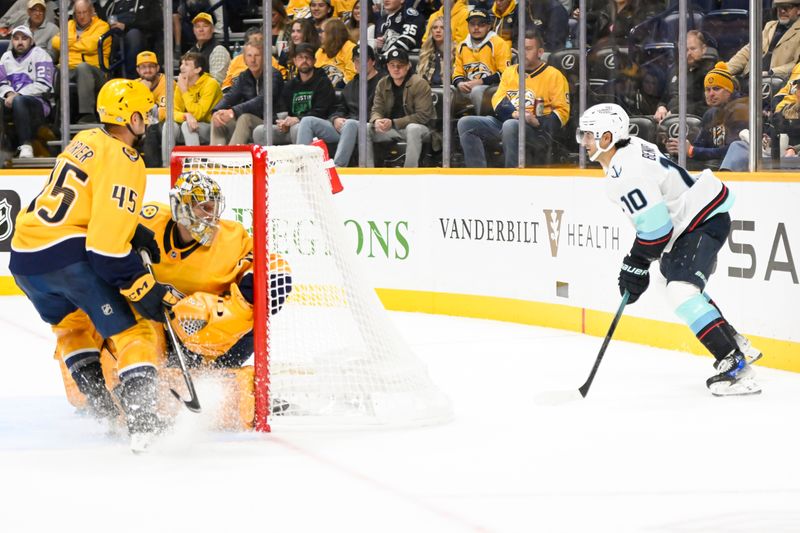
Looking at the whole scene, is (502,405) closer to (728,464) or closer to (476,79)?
(728,464)

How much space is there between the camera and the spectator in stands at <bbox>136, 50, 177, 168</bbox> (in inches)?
318

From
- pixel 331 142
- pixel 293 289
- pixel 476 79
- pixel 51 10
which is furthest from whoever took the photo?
pixel 51 10

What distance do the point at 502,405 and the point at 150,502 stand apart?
5.55 ft

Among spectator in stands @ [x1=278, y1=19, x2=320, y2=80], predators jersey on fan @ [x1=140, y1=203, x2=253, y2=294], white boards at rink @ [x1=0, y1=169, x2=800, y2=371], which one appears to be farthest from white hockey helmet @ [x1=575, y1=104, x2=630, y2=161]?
spectator in stands @ [x1=278, y1=19, x2=320, y2=80]

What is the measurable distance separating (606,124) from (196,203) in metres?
1.54

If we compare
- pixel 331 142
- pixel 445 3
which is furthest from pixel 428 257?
pixel 445 3

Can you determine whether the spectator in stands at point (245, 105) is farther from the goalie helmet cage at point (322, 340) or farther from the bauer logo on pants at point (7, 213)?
the goalie helmet cage at point (322, 340)

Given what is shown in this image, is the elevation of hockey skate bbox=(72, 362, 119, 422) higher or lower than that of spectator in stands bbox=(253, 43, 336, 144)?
lower

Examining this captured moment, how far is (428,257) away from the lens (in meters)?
7.34

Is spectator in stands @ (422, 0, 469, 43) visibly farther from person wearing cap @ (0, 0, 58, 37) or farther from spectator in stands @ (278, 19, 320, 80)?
person wearing cap @ (0, 0, 58, 37)

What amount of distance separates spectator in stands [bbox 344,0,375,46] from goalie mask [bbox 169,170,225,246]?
3.91 metres

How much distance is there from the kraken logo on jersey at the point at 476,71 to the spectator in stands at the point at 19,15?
2999mm

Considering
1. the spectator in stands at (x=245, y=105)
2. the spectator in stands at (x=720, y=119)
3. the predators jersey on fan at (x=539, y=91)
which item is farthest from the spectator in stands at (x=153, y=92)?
the spectator in stands at (x=720, y=119)

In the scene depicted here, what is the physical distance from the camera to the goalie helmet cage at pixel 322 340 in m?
3.86
